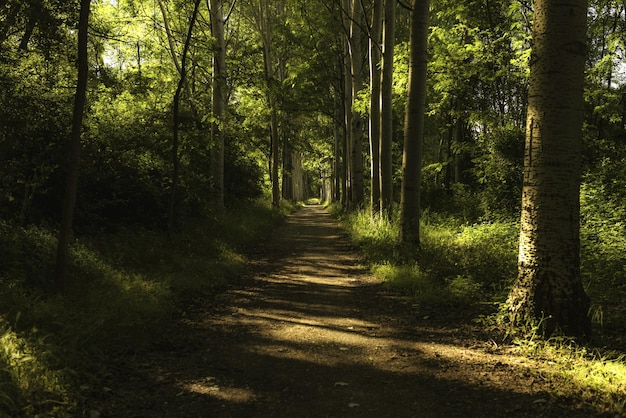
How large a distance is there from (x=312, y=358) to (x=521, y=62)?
11023 millimetres

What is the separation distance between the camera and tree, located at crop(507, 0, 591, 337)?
4598 mm

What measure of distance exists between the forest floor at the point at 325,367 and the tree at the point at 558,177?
743 millimetres

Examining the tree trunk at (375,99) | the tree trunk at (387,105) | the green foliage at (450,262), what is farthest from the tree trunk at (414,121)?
the tree trunk at (375,99)

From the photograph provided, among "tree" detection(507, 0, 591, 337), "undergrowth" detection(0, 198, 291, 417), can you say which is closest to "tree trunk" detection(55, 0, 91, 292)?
"undergrowth" detection(0, 198, 291, 417)

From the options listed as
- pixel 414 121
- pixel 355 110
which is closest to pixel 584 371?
pixel 414 121

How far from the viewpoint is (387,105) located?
12.0 metres

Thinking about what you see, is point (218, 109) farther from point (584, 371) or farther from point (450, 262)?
point (584, 371)

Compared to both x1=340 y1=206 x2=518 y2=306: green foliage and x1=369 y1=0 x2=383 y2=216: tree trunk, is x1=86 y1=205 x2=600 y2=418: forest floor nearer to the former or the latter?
x1=340 y1=206 x2=518 y2=306: green foliage

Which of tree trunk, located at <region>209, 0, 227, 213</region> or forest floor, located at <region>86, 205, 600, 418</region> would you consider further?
tree trunk, located at <region>209, 0, 227, 213</region>

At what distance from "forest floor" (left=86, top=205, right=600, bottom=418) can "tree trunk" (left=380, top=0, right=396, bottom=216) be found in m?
5.92

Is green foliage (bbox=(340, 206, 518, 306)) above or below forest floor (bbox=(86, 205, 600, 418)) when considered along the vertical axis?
above

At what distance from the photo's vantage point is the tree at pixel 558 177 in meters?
4.60

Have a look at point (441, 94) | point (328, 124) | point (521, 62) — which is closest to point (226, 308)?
point (521, 62)

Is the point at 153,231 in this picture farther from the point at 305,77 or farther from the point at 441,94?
the point at 305,77
